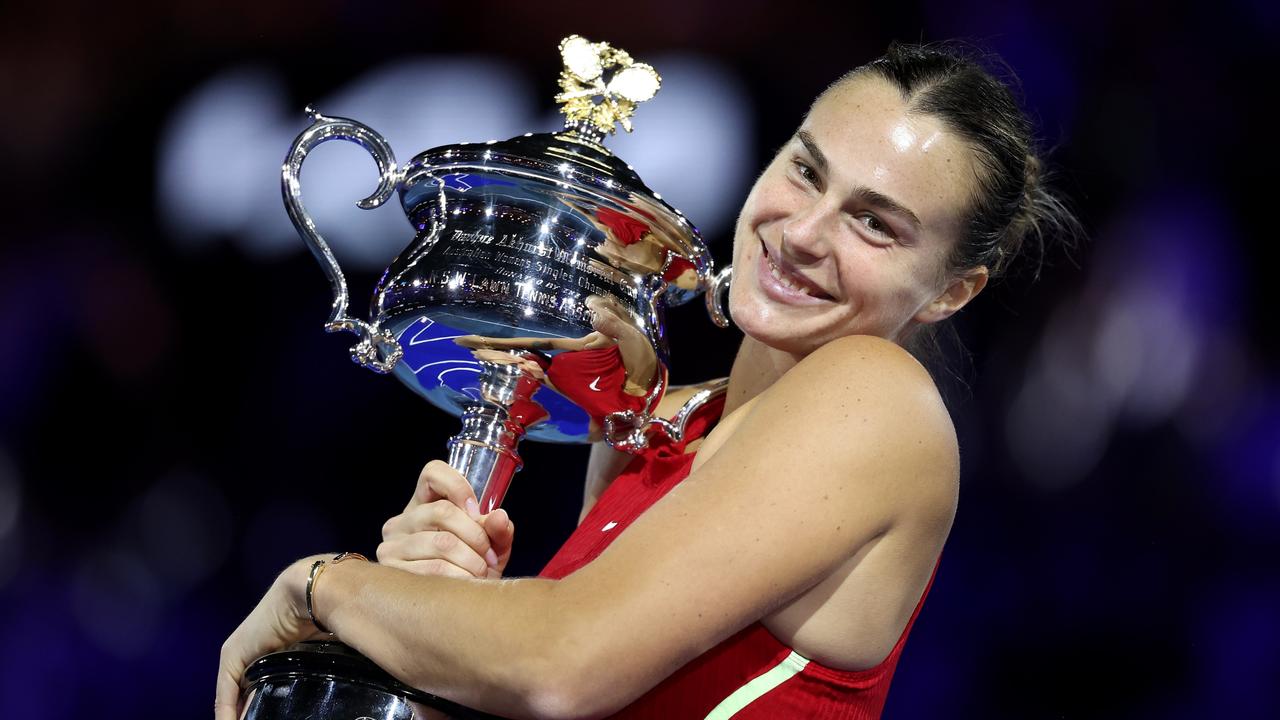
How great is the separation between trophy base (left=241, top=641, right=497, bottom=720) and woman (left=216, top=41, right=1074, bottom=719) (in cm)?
2

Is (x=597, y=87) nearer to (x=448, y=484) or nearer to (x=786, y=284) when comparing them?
(x=786, y=284)

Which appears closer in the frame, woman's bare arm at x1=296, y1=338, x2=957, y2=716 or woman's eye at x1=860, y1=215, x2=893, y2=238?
woman's bare arm at x1=296, y1=338, x2=957, y2=716

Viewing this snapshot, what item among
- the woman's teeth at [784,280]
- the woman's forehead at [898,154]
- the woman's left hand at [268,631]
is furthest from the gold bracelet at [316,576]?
the woman's forehead at [898,154]

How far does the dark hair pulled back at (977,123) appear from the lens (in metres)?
1.31

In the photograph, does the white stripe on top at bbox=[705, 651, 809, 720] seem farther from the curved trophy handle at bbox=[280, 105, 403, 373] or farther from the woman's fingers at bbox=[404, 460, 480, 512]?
→ the curved trophy handle at bbox=[280, 105, 403, 373]

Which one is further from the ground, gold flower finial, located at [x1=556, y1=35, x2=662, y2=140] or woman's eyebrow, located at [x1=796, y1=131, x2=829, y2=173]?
gold flower finial, located at [x1=556, y1=35, x2=662, y2=140]

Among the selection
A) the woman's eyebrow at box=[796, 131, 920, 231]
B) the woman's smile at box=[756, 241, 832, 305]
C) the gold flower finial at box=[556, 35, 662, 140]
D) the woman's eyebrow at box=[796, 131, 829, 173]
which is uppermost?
the gold flower finial at box=[556, 35, 662, 140]

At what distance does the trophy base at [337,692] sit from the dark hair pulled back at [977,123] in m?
0.70

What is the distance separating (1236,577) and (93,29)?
2.57 metres

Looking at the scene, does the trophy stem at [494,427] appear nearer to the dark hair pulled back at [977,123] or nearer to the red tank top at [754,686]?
the red tank top at [754,686]

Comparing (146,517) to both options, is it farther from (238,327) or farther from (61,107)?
(61,107)

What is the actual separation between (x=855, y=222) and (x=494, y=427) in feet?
1.46

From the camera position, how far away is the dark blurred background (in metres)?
2.36

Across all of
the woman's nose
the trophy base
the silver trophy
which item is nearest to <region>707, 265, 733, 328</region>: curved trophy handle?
the silver trophy
